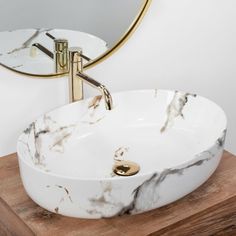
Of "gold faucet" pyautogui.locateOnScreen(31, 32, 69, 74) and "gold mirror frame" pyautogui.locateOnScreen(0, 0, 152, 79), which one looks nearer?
"gold faucet" pyautogui.locateOnScreen(31, 32, 69, 74)

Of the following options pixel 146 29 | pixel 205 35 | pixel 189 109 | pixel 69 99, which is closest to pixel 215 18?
pixel 205 35

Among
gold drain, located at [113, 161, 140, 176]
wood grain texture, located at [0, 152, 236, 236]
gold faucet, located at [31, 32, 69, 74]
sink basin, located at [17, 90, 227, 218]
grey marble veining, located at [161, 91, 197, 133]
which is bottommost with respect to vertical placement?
wood grain texture, located at [0, 152, 236, 236]

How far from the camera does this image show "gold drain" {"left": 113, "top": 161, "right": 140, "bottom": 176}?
1.48m

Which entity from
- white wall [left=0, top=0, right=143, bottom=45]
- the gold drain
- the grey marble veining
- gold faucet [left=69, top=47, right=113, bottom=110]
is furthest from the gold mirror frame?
the gold drain

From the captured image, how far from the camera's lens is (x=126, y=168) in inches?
59.0

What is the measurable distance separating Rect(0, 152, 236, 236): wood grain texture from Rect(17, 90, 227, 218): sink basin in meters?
0.04

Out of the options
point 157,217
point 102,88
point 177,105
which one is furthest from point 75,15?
point 157,217

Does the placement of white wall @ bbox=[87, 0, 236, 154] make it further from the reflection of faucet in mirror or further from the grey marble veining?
the grey marble veining

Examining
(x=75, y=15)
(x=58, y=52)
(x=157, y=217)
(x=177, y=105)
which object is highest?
(x=75, y=15)

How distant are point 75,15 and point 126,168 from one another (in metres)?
0.48

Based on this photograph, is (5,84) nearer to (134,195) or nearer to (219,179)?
(134,195)

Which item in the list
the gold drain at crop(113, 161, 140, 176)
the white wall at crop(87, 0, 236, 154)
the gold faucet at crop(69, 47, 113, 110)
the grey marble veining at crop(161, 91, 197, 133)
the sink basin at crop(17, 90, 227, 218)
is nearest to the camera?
the sink basin at crop(17, 90, 227, 218)

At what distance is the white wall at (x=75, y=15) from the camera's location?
1.55m

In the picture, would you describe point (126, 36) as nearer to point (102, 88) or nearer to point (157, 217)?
point (102, 88)
